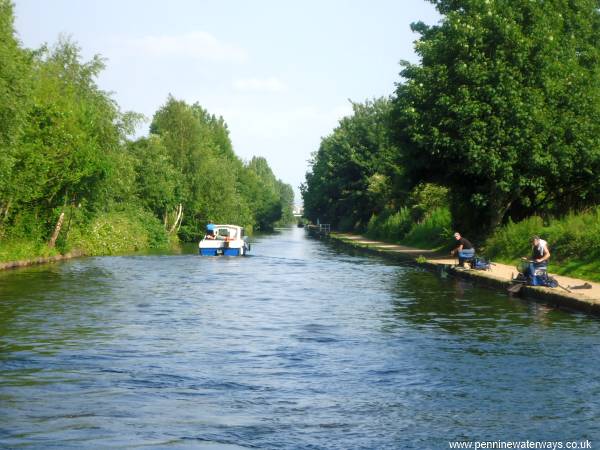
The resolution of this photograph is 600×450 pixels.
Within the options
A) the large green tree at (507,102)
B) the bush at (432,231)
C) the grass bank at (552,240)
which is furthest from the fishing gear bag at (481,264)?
the bush at (432,231)

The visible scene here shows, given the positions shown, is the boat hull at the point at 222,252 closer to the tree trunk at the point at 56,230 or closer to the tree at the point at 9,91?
the tree trunk at the point at 56,230

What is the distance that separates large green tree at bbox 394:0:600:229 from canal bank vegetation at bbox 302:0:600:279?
0.17ft

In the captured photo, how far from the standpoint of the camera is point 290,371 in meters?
12.8

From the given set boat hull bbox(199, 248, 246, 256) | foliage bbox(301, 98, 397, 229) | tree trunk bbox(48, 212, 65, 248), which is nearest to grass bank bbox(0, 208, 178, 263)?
tree trunk bbox(48, 212, 65, 248)

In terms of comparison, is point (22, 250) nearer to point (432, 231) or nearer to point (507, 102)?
point (507, 102)

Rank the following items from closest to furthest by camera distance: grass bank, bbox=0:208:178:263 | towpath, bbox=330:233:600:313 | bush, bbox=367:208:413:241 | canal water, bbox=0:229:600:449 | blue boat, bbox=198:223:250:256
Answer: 1. canal water, bbox=0:229:600:449
2. towpath, bbox=330:233:600:313
3. grass bank, bbox=0:208:178:263
4. blue boat, bbox=198:223:250:256
5. bush, bbox=367:208:413:241

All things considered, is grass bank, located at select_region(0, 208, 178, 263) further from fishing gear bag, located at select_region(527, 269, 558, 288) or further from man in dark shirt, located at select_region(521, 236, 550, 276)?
fishing gear bag, located at select_region(527, 269, 558, 288)

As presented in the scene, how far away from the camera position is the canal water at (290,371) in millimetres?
9289

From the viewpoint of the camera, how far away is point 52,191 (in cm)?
4203

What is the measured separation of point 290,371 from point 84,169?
108 ft

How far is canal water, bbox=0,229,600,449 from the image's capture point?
9289mm

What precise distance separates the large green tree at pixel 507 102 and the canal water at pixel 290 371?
1461cm

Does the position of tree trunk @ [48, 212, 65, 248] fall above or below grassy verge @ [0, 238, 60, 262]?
above

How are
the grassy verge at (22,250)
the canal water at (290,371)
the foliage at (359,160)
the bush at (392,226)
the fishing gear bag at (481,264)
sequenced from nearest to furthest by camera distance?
the canal water at (290,371)
the fishing gear bag at (481,264)
the grassy verge at (22,250)
the bush at (392,226)
the foliage at (359,160)
